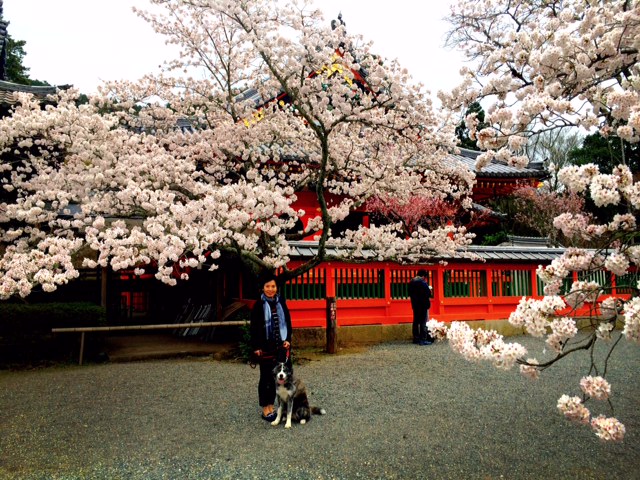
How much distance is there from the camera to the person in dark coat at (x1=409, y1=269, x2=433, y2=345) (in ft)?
33.7

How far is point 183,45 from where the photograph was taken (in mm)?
8023

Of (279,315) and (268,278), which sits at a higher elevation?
(268,278)

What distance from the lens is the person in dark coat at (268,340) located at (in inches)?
213

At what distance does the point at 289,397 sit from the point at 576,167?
12.2ft

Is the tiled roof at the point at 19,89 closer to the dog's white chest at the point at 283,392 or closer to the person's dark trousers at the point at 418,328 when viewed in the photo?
the dog's white chest at the point at 283,392

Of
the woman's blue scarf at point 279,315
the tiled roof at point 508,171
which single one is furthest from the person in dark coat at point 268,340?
the tiled roof at point 508,171

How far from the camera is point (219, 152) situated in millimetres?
8508

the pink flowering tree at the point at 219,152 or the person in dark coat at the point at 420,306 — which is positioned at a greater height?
the pink flowering tree at the point at 219,152

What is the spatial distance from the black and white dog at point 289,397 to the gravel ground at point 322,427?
159mm

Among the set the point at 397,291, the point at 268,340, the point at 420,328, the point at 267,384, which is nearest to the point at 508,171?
the point at 397,291

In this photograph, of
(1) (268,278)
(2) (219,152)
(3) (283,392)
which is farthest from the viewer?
(2) (219,152)

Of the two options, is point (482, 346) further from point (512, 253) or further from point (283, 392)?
point (512, 253)

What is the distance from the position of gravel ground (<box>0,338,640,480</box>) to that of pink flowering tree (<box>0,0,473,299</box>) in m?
1.68

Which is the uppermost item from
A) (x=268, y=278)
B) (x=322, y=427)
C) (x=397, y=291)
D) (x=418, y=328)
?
(x=268, y=278)
